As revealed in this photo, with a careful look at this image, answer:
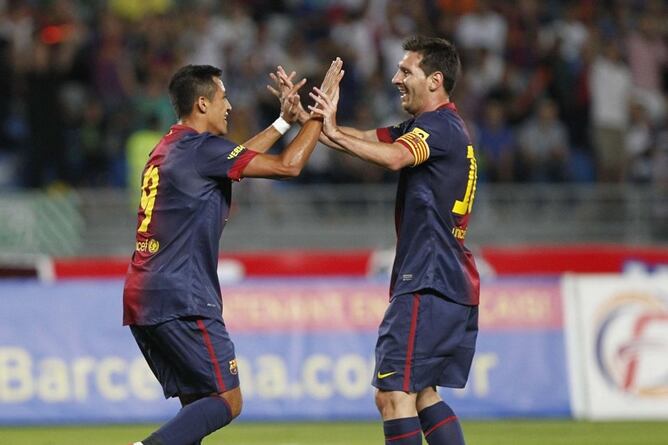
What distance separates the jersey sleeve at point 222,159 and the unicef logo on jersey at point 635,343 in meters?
6.04

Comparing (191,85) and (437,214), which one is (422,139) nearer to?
(437,214)

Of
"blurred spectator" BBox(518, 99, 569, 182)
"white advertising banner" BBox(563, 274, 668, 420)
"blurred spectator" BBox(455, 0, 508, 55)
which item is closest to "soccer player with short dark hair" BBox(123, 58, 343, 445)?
"white advertising banner" BBox(563, 274, 668, 420)

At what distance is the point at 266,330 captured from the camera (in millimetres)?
12523

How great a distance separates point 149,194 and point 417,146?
151 cm

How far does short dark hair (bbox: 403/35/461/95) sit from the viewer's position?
7684 millimetres

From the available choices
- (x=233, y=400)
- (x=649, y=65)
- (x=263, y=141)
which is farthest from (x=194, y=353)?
(x=649, y=65)

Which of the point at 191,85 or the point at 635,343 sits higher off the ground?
the point at 191,85

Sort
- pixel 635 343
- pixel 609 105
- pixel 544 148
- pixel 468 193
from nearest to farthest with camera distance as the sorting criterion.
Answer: pixel 468 193, pixel 635 343, pixel 544 148, pixel 609 105

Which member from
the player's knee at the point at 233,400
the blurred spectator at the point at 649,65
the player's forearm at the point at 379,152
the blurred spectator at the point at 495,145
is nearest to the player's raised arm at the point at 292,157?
the player's forearm at the point at 379,152

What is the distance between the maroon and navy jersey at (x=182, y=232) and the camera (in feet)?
24.2

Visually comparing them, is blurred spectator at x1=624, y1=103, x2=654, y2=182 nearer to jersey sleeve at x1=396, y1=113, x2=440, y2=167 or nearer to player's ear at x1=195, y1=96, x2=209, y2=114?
jersey sleeve at x1=396, y1=113, x2=440, y2=167

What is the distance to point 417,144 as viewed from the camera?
7.39m

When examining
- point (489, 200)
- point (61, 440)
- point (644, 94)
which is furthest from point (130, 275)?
point (644, 94)

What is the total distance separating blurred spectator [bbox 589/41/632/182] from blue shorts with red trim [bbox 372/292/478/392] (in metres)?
10.1
